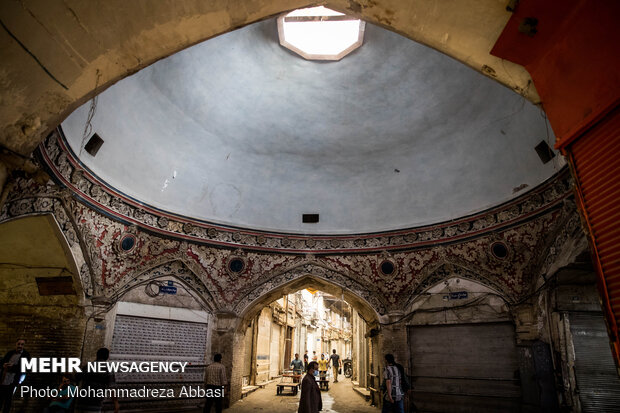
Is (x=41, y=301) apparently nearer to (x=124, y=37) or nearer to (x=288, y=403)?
(x=288, y=403)

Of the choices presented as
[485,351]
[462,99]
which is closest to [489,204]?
[462,99]

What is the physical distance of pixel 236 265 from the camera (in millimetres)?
9734

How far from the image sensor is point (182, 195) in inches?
372

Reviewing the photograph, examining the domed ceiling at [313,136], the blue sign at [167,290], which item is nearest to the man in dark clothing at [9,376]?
the blue sign at [167,290]

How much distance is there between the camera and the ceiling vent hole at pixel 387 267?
9.62m

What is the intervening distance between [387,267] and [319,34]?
5.96m

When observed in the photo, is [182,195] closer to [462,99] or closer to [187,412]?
[187,412]

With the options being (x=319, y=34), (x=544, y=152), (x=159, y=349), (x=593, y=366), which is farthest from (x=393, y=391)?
(x=319, y=34)

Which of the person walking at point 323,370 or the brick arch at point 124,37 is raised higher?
the brick arch at point 124,37

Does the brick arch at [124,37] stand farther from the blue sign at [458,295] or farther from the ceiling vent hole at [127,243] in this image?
the blue sign at [458,295]

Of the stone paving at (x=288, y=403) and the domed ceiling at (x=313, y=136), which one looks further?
the stone paving at (x=288, y=403)

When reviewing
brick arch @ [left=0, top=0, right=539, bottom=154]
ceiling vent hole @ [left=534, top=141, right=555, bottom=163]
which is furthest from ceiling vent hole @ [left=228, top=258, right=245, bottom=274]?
ceiling vent hole @ [left=534, top=141, right=555, bottom=163]

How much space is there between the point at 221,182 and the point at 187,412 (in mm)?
5520

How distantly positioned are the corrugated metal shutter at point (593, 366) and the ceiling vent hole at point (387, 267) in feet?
12.9
